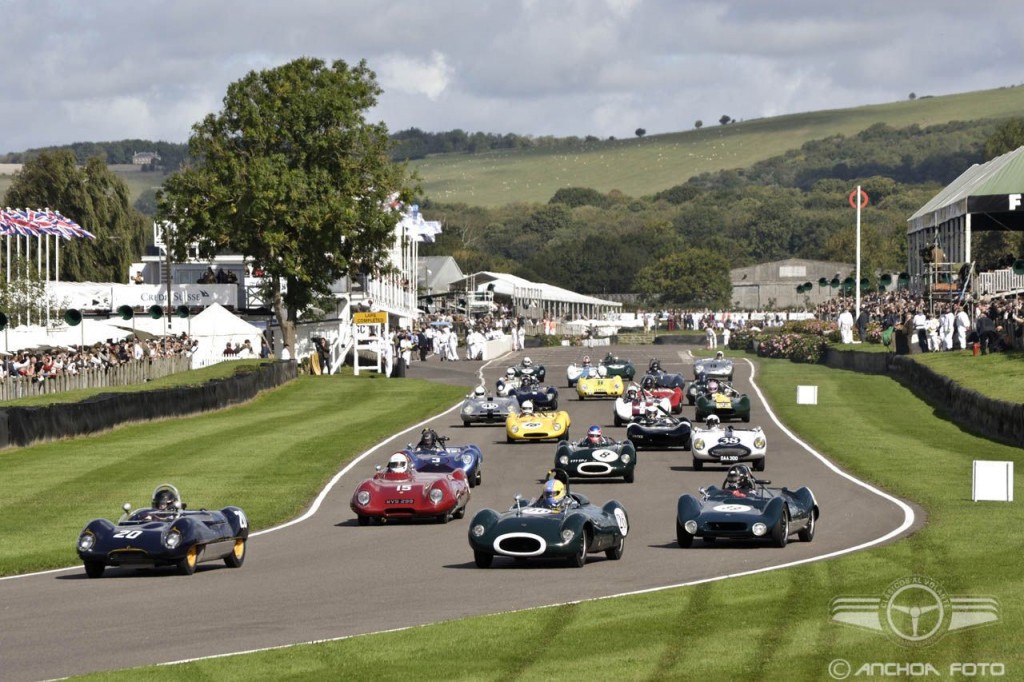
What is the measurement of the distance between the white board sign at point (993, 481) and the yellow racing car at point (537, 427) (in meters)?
15.2

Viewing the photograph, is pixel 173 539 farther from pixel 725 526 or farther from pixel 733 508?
pixel 733 508

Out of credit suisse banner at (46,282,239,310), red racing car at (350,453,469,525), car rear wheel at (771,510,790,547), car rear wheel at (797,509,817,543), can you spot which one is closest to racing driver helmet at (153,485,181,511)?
red racing car at (350,453,469,525)

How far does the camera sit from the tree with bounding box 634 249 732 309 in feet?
592

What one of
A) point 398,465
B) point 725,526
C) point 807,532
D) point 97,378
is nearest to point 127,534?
point 398,465

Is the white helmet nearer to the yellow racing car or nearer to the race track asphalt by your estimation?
the race track asphalt

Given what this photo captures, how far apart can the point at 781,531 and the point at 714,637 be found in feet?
24.1

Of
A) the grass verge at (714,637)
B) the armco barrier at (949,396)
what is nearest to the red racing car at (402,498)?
the grass verge at (714,637)

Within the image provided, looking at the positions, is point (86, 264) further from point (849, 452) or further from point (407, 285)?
point (849, 452)

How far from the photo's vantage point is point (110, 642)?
15234mm

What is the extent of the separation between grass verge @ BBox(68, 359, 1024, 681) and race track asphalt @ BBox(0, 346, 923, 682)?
2.47 feet

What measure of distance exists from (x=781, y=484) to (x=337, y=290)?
64538 millimetres

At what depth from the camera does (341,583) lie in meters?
19.2

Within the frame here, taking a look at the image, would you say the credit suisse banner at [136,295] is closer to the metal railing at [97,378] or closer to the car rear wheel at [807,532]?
the metal railing at [97,378]

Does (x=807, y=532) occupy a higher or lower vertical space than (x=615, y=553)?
higher
